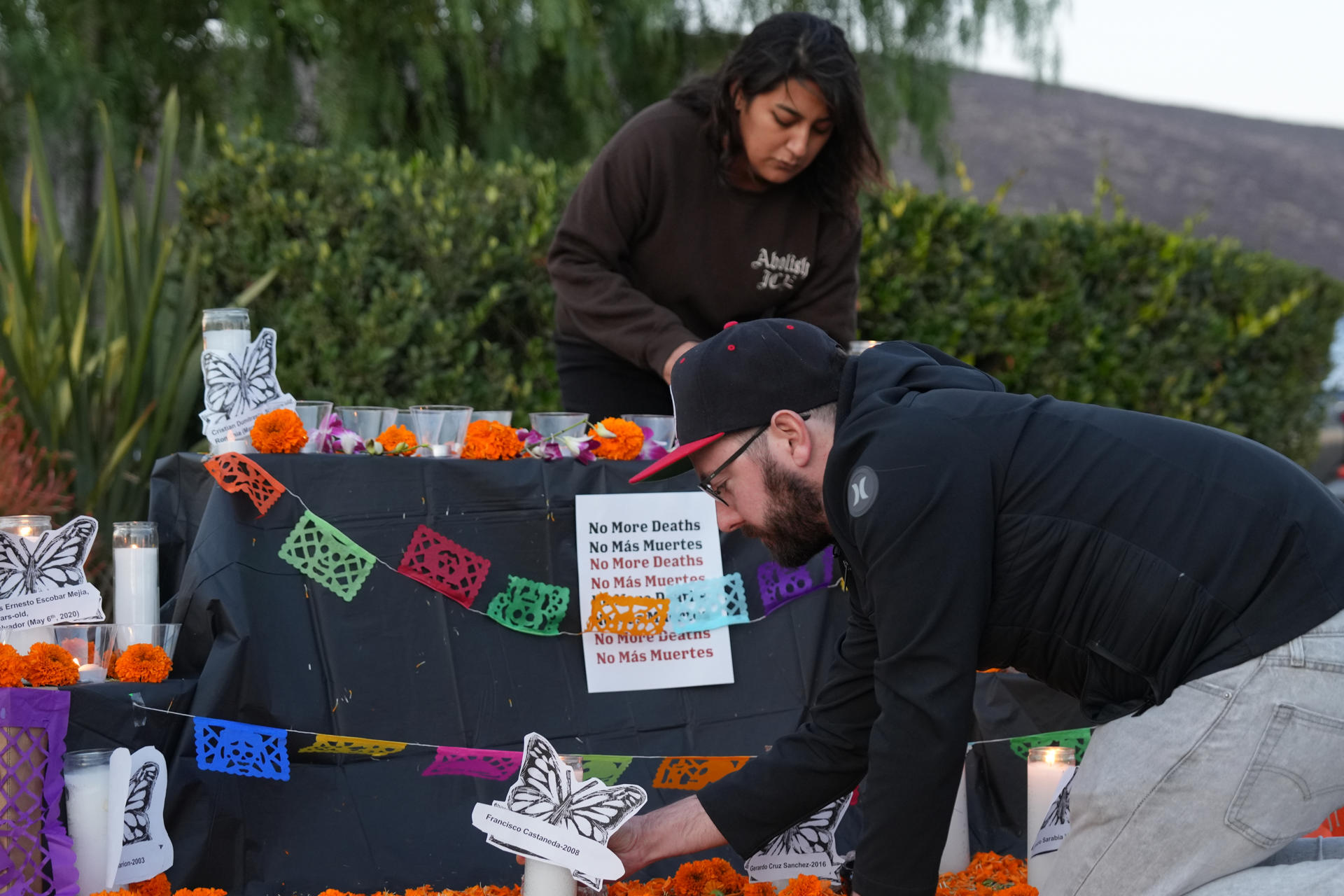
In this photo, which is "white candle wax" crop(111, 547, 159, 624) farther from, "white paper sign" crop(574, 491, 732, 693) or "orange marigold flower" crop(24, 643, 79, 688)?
"white paper sign" crop(574, 491, 732, 693)

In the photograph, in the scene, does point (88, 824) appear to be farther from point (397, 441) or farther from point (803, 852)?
point (803, 852)

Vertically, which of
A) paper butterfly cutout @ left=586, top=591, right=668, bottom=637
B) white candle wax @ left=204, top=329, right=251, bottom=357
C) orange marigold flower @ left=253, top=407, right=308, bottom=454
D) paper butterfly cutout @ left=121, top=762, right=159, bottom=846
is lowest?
paper butterfly cutout @ left=121, top=762, right=159, bottom=846

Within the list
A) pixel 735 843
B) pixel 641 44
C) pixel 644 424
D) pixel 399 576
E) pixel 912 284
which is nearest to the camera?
pixel 735 843

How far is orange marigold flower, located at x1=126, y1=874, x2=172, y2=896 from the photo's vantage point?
6.88ft

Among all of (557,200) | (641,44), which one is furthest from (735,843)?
(641,44)

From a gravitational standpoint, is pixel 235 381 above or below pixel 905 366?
below

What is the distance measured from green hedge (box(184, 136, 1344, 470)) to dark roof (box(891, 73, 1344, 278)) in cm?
919

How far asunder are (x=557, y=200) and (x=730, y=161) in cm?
176

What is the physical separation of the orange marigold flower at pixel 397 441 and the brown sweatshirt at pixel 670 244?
1.98 feet

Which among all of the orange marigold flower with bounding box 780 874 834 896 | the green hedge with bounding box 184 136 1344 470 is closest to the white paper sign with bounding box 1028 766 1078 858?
the orange marigold flower with bounding box 780 874 834 896


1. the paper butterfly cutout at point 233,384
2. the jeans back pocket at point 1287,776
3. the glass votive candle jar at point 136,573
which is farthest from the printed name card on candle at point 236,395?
the jeans back pocket at point 1287,776

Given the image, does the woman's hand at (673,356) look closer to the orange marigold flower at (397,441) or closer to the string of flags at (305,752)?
the orange marigold flower at (397,441)

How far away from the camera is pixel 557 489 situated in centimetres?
269

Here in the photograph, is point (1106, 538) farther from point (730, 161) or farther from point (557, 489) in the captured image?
point (730, 161)
